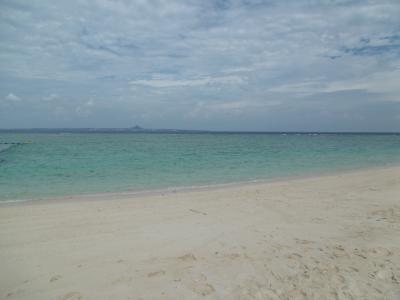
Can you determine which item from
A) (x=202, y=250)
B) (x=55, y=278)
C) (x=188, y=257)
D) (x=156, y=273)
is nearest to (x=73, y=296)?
(x=55, y=278)

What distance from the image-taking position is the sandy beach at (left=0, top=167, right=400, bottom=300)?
13.5 ft

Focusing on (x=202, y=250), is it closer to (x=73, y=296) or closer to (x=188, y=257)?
(x=188, y=257)

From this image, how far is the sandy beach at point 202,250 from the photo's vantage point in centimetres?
412

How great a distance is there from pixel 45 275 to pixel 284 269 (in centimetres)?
389

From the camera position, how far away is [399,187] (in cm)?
1220

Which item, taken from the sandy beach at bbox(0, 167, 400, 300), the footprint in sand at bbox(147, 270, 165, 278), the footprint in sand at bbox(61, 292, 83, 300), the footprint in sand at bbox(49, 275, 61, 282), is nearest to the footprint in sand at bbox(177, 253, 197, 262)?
the sandy beach at bbox(0, 167, 400, 300)

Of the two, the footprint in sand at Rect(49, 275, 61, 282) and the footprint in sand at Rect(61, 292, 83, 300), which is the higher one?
the footprint in sand at Rect(61, 292, 83, 300)

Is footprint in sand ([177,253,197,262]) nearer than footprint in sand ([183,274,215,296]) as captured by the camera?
No

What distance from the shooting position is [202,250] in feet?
18.2

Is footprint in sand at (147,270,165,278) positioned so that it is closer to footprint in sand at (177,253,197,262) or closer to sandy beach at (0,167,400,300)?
sandy beach at (0,167,400,300)

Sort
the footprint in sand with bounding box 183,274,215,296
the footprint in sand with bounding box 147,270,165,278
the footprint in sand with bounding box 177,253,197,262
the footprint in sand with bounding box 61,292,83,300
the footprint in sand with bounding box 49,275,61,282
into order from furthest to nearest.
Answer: the footprint in sand with bounding box 177,253,197,262 → the footprint in sand with bounding box 147,270,165,278 → the footprint in sand with bounding box 49,275,61,282 → the footprint in sand with bounding box 183,274,215,296 → the footprint in sand with bounding box 61,292,83,300

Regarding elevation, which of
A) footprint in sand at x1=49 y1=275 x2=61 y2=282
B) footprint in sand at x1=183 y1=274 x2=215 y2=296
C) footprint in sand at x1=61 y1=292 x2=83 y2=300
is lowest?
footprint in sand at x1=49 y1=275 x2=61 y2=282

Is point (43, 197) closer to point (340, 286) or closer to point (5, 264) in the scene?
point (5, 264)

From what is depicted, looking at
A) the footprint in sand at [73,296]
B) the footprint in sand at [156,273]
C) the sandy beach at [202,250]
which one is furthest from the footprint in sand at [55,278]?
the footprint in sand at [156,273]
